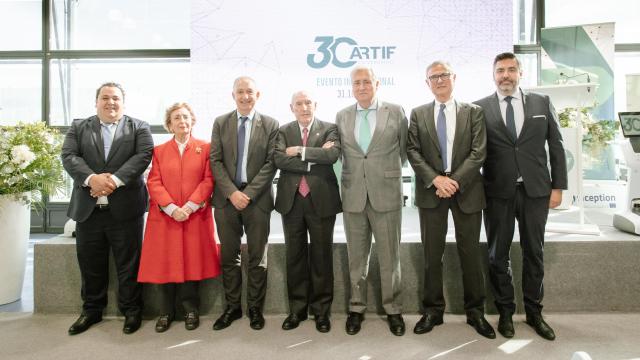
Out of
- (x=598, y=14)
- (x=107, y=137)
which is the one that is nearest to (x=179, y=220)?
(x=107, y=137)

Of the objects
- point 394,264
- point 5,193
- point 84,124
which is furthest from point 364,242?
point 5,193

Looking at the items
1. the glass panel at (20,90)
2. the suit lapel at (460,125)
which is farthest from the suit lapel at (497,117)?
the glass panel at (20,90)

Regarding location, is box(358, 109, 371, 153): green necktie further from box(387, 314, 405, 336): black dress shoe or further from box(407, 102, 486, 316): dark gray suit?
box(387, 314, 405, 336): black dress shoe

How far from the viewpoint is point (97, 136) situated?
268 cm

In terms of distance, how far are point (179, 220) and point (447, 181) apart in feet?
5.45

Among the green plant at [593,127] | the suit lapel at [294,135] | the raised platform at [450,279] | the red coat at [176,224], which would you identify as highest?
the green plant at [593,127]

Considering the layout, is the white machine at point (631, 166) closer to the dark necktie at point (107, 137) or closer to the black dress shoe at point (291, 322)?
the black dress shoe at point (291, 322)

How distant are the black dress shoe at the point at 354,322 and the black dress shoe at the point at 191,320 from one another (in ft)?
3.25

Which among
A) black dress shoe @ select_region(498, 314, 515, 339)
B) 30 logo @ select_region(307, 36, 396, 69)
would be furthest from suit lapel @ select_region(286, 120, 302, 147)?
30 logo @ select_region(307, 36, 396, 69)

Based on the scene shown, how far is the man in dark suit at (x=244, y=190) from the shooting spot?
2.64 metres

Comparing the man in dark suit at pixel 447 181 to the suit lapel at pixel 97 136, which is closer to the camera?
the man in dark suit at pixel 447 181

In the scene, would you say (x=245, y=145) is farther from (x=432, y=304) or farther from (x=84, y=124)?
(x=432, y=304)

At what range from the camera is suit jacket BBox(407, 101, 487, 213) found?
243cm

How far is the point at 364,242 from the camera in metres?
2.62
